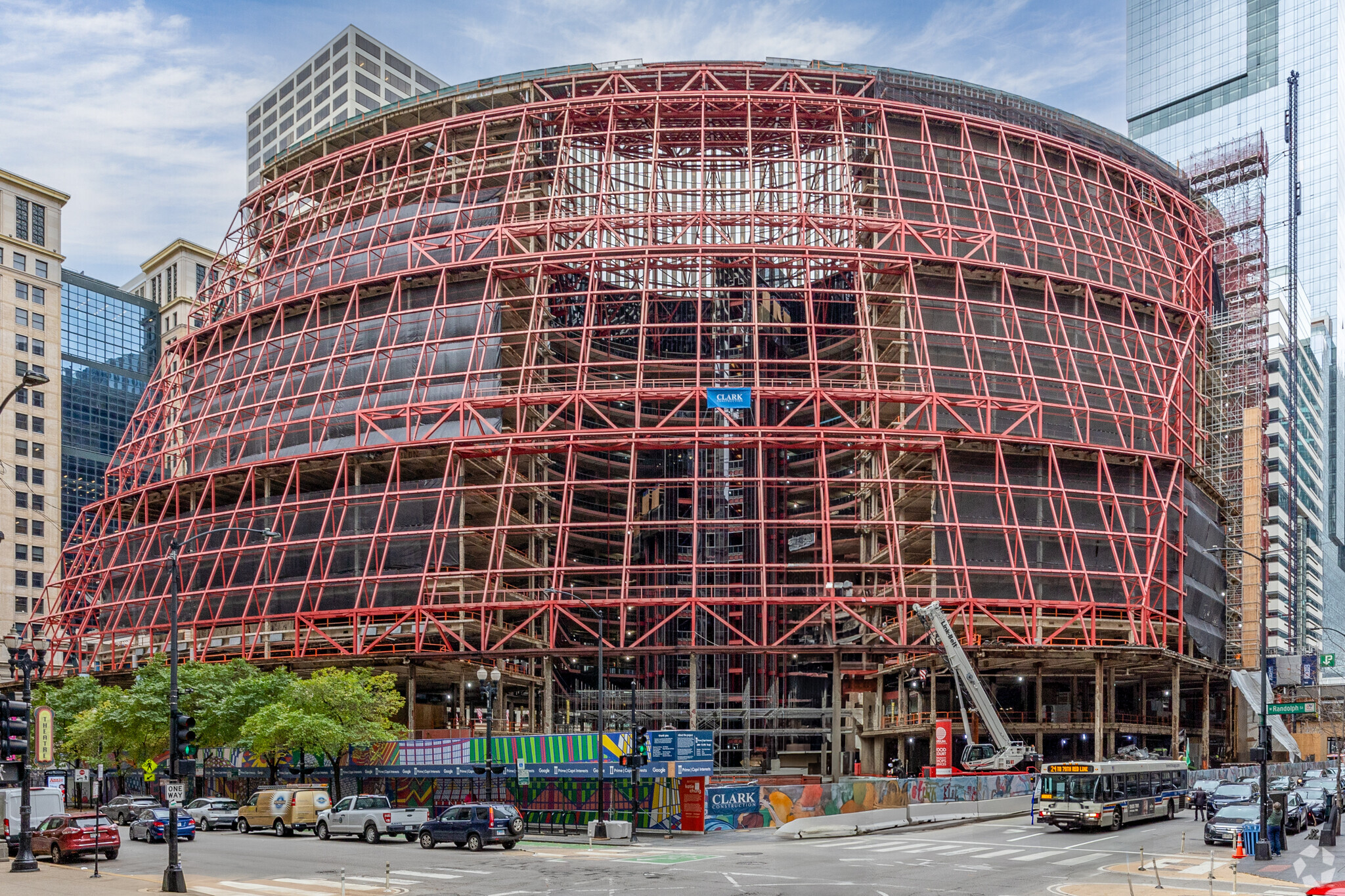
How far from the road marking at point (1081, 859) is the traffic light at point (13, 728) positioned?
28.6 meters

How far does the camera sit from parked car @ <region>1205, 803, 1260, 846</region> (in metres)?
40.9

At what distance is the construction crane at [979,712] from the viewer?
198 ft

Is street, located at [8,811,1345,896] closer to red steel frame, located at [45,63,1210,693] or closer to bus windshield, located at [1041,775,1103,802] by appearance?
bus windshield, located at [1041,775,1103,802]

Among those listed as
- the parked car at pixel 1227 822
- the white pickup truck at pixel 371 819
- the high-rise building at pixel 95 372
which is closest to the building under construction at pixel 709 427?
the white pickup truck at pixel 371 819

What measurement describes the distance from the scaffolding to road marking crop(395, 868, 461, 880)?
75.8 meters

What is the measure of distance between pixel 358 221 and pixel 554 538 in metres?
27.1

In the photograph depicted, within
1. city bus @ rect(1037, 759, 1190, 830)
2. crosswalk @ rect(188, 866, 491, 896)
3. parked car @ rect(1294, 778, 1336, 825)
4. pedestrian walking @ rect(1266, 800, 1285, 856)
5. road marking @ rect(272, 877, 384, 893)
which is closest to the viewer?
crosswalk @ rect(188, 866, 491, 896)

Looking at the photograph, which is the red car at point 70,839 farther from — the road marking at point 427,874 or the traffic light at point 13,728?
the road marking at point 427,874

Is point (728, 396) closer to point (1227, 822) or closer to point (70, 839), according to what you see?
point (1227, 822)

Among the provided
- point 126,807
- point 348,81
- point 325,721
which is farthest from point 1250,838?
point 348,81

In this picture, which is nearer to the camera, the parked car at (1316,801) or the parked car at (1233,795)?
the parked car at (1233,795)

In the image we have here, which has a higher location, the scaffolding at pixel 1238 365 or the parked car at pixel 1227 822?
the scaffolding at pixel 1238 365

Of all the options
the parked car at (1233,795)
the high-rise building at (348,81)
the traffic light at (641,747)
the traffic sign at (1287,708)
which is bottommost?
the parked car at (1233,795)

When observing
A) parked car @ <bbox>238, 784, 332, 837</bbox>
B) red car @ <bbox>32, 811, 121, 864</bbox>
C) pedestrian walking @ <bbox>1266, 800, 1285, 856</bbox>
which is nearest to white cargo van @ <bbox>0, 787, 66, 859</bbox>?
red car @ <bbox>32, 811, 121, 864</bbox>
